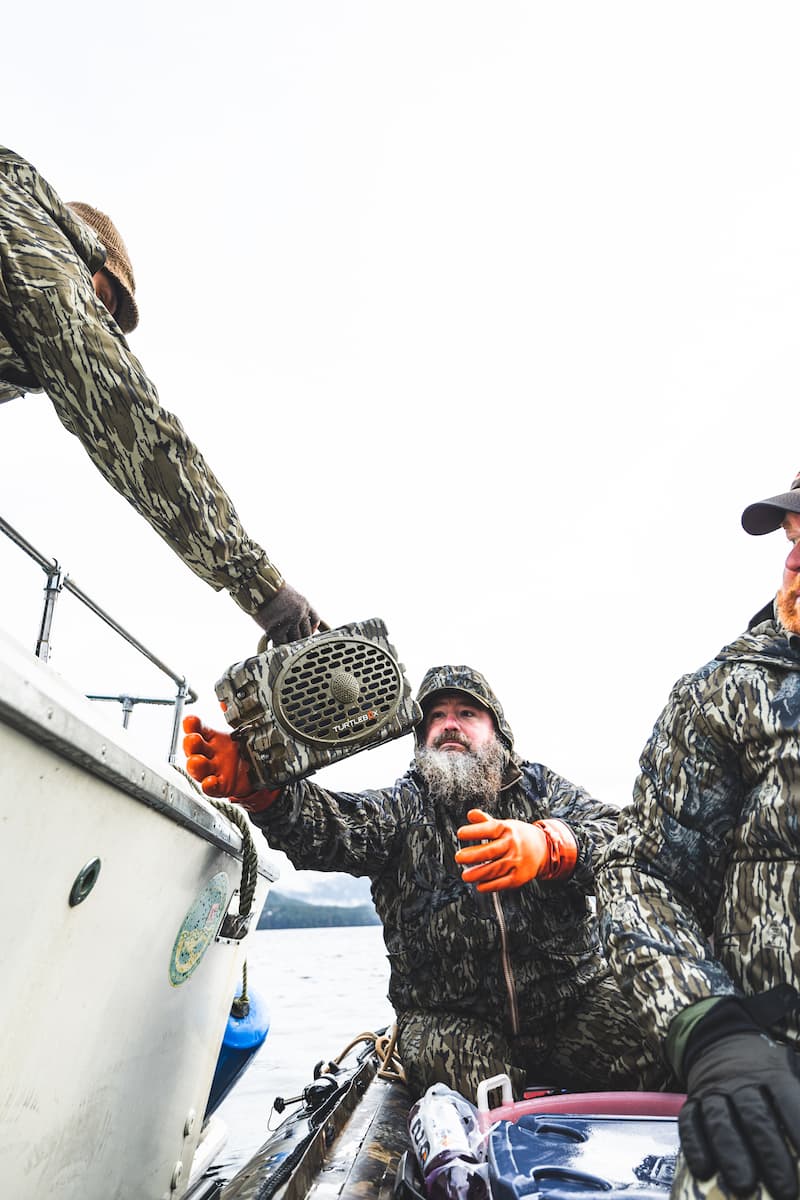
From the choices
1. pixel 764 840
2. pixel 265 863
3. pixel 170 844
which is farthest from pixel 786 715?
pixel 265 863

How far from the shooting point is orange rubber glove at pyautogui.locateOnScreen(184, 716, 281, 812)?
2357 mm

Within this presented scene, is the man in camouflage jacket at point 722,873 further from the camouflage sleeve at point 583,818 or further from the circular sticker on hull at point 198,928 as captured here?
the circular sticker on hull at point 198,928

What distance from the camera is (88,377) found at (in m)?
1.73

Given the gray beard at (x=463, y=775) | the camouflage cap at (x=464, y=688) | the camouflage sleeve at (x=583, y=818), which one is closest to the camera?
the camouflage sleeve at (x=583, y=818)

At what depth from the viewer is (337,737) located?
7.11 ft

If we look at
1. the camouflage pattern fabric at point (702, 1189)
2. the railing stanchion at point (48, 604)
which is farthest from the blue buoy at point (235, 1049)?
the camouflage pattern fabric at point (702, 1189)

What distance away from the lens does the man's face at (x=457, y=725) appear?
3.46 metres

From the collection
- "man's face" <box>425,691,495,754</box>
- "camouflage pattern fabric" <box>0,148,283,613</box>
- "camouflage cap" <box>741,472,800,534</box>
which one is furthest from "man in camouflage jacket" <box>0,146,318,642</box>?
"man's face" <box>425,691,495,754</box>

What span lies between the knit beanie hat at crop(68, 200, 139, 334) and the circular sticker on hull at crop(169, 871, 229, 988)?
1.72 meters

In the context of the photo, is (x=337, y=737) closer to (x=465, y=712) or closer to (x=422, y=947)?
(x=422, y=947)

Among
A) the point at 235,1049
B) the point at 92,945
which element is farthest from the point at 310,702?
the point at 235,1049

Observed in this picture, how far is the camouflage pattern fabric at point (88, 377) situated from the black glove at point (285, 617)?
0.19 metres

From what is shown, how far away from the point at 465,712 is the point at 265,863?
1042 millimetres

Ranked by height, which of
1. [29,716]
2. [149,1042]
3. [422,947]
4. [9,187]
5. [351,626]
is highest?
[9,187]
